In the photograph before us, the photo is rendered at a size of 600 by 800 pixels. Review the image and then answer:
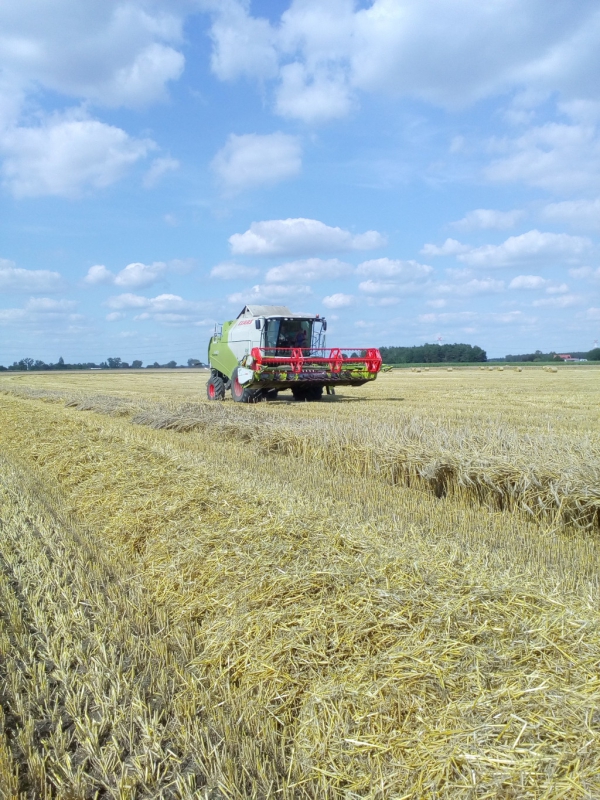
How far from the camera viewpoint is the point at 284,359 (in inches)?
644

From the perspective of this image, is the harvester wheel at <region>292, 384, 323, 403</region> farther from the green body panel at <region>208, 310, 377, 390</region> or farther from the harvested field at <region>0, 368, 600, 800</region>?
the harvested field at <region>0, 368, 600, 800</region>

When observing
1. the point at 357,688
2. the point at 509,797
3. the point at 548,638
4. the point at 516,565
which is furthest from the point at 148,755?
the point at 516,565

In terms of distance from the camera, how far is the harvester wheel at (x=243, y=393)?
17.6m

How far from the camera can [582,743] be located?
2.11 metres

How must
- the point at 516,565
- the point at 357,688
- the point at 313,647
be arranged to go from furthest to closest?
the point at 516,565, the point at 313,647, the point at 357,688

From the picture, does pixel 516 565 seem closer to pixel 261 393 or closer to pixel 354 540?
pixel 354 540

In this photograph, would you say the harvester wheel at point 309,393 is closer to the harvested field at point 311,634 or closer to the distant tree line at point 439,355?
the harvested field at point 311,634

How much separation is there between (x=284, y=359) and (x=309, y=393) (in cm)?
265

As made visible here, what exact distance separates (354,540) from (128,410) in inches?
469

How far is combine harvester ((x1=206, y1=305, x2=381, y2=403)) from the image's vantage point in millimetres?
16484

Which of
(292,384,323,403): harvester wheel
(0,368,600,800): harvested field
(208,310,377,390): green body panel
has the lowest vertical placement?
(0,368,600,800): harvested field

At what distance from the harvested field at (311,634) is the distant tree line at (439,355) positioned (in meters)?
67.3

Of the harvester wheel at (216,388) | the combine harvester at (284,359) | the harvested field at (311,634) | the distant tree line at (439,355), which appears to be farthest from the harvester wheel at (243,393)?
the distant tree line at (439,355)

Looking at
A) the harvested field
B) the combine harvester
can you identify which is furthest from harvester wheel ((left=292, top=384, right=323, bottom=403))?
the harvested field
